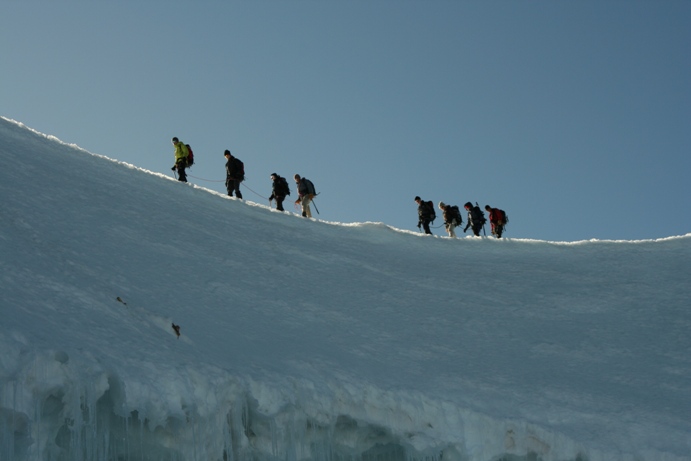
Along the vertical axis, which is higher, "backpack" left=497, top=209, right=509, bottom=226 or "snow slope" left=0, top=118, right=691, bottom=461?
"backpack" left=497, top=209, right=509, bottom=226

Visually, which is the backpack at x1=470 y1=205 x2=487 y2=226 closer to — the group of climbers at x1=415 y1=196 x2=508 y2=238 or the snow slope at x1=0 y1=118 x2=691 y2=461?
the group of climbers at x1=415 y1=196 x2=508 y2=238

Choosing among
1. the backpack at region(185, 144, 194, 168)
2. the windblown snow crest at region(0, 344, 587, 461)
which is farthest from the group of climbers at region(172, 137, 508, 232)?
the windblown snow crest at region(0, 344, 587, 461)

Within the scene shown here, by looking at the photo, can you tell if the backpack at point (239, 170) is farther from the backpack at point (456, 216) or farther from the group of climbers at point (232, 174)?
the backpack at point (456, 216)

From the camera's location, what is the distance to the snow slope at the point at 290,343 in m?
6.90

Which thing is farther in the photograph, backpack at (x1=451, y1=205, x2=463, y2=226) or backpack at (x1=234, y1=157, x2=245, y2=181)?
backpack at (x1=451, y1=205, x2=463, y2=226)

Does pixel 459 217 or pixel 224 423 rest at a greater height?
pixel 459 217

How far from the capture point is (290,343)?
369 inches

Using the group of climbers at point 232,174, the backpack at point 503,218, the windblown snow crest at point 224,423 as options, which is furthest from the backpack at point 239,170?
the windblown snow crest at point 224,423

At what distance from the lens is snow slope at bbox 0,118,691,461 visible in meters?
6.90

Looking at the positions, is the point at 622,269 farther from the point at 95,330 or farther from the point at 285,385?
the point at 95,330

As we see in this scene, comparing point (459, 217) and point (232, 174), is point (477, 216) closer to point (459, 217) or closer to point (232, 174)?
point (459, 217)

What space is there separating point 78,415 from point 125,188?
9.00 meters

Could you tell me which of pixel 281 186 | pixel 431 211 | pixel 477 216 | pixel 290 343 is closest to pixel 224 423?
pixel 290 343

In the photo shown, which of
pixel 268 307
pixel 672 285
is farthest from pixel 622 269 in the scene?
pixel 268 307
